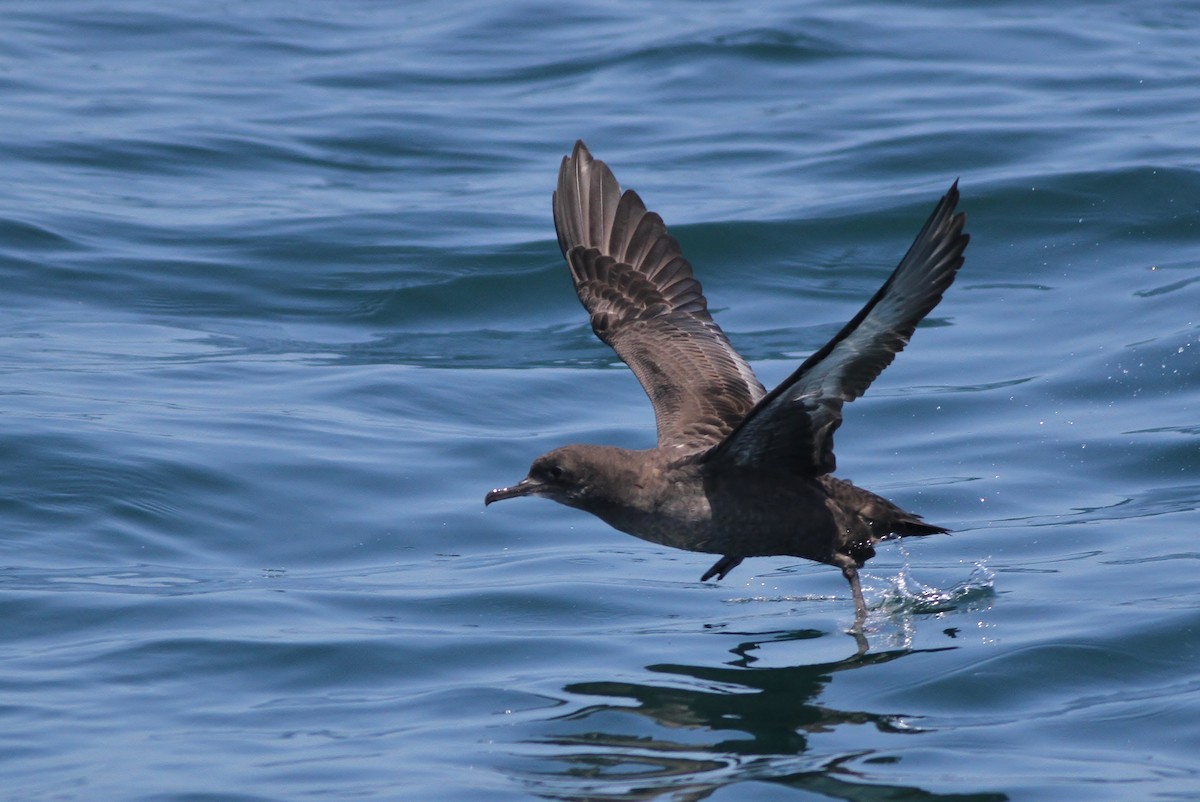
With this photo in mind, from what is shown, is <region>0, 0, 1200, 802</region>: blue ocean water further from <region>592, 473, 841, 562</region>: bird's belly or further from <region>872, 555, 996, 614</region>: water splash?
<region>592, 473, 841, 562</region>: bird's belly

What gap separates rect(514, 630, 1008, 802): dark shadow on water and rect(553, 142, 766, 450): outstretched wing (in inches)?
70.8

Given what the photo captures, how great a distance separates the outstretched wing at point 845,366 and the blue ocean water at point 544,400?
0.81m

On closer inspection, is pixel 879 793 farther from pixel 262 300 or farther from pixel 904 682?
pixel 262 300

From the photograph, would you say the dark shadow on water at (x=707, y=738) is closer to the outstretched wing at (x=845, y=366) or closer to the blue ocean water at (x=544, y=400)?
the blue ocean water at (x=544, y=400)

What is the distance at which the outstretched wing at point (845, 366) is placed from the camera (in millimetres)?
6172

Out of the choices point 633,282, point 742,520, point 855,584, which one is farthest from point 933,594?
point 633,282

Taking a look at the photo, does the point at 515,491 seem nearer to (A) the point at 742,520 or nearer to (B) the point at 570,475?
(B) the point at 570,475

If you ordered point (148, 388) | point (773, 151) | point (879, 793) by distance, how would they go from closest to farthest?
1. point (879, 793)
2. point (148, 388)
3. point (773, 151)

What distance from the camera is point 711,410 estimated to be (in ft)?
27.2

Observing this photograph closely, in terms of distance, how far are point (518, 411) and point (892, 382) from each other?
2.31 metres

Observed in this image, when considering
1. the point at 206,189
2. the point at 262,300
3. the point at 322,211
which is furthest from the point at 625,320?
the point at 206,189

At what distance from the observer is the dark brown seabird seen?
21.6 ft

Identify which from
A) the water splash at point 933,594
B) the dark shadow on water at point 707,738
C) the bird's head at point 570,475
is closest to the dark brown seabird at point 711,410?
the bird's head at point 570,475

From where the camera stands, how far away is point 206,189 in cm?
1455
